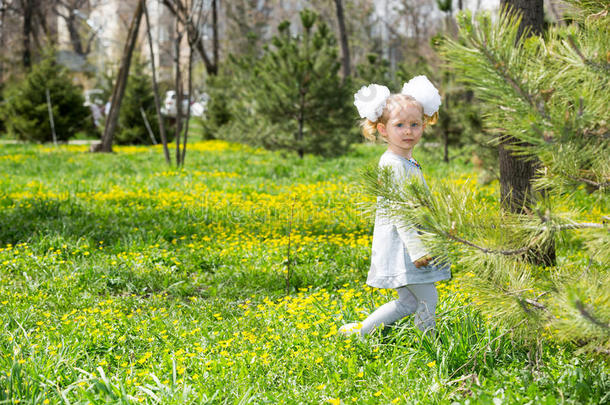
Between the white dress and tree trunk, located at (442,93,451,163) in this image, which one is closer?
the white dress

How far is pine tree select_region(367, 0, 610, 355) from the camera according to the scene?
67.9 inches

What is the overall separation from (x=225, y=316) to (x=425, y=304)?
61.7 inches

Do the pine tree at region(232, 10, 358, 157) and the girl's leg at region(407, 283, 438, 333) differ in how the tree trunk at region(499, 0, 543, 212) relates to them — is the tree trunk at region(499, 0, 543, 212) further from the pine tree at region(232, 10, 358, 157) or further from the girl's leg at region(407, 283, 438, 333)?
the pine tree at region(232, 10, 358, 157)

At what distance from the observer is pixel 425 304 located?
2.99 metres

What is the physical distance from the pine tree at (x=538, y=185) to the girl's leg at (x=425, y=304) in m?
0.50

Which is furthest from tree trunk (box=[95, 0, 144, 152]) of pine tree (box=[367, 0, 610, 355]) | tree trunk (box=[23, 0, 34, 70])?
pine tree (box=[367, 0, 610, 355])

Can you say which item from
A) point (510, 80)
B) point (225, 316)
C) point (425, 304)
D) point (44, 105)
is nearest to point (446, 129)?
point (225, 316)

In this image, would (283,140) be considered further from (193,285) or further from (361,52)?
(361,52)

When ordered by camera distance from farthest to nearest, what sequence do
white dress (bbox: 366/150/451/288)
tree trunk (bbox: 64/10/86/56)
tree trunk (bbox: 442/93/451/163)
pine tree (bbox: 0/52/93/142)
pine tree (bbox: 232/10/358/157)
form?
1. tree trunk (bbox: 64/10/86/56)
2. pine tree (bbox: 0/52/93/142)
3. pine tree (bbox: 232/10/358/157)
4. tree trunk (bbox: 442/93/451/163)
5. white dress (bbox: 366/150/451/288)

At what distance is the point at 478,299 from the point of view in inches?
94.7

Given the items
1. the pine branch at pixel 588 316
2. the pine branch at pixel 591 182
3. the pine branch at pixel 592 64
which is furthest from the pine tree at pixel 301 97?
the pine branch at pixel 588 316

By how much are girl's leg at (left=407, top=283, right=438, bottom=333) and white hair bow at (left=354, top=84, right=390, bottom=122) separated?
35.5 inches

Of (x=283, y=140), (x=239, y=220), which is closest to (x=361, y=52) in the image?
(x=283, y=140)

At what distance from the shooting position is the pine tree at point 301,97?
12047 mm
